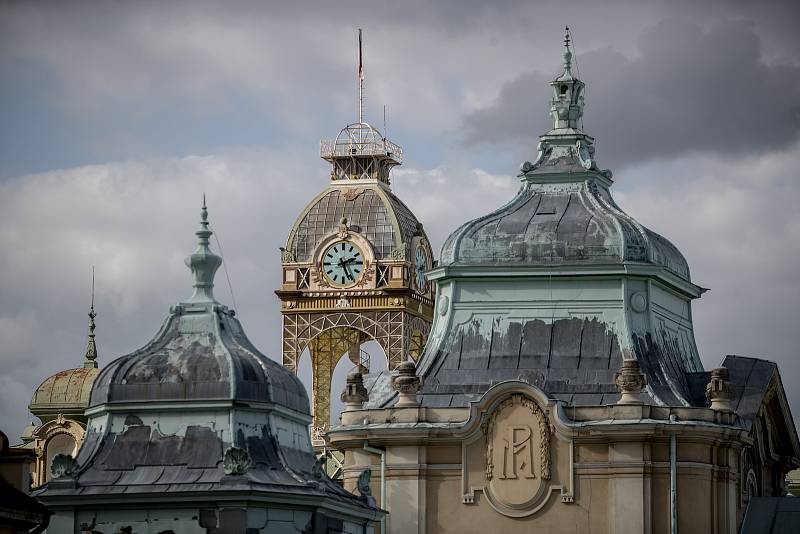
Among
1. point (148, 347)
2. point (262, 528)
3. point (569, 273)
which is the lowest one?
point (262, 528)

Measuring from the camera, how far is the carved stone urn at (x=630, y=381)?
89938 millimetres

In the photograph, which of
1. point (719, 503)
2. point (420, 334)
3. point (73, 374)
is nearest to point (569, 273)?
point (719, 503)

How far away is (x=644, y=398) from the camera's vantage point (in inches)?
3597

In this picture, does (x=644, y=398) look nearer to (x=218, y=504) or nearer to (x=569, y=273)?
(x=569, y=273)

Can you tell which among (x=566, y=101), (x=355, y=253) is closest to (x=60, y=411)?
(x=566, y=101)

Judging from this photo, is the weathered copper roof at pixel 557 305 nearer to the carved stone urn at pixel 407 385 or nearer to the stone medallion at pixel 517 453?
the carved stone urn at pixel 407 385

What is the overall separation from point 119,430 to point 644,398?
30.2m

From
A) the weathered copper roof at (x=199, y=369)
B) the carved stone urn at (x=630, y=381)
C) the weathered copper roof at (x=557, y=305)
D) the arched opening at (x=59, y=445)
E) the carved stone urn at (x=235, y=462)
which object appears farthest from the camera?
the arched opening at (x=59, y=445)

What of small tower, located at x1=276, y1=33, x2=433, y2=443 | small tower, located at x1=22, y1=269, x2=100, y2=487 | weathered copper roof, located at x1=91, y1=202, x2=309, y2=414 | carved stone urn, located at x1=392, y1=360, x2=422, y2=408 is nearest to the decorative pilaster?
carved stone urn, located at x1=392, y1=360, x2=422, y2=408

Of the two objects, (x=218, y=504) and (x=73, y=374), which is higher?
(x=73, y=374)

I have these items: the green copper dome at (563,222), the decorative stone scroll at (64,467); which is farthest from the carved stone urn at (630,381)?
the decorative stone scroll at (64,467)

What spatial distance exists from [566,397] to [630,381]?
316cm

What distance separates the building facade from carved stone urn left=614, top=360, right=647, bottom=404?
7 cm

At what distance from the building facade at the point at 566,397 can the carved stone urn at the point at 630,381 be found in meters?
0.07
